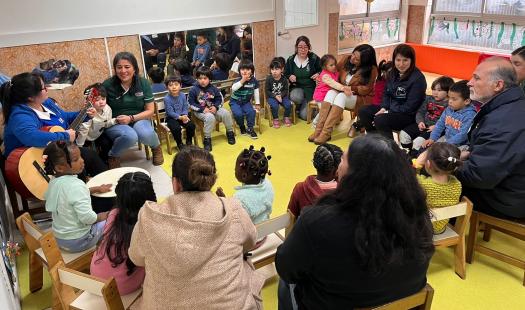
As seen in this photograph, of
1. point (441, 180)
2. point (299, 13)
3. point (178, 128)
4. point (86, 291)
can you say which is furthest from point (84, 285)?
point (299, 13)

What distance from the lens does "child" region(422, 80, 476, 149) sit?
3303 mm

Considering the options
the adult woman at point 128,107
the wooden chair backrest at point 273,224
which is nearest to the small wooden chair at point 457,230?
the wooden chair backrest at point 273,224

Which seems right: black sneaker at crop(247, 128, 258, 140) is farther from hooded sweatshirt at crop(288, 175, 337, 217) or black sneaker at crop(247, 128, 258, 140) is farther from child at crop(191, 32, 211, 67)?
hooded sweatshirt at crop(288, 175, 337, 217)

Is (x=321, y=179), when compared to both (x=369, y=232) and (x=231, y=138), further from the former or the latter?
(x=231, y=138)

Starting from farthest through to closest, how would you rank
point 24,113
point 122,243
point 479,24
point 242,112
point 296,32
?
point 479,24 < point 296,32 < point 242,112 < point 24,113 < point 122,243

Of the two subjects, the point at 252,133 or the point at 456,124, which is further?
the point at 252,133

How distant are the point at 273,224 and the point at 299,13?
439 cm

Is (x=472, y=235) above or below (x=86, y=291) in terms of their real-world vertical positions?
below

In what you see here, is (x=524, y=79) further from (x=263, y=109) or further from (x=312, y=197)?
(x=263, y=109)

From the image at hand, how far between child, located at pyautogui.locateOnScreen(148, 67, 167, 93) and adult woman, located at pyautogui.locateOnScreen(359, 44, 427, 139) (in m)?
2.43

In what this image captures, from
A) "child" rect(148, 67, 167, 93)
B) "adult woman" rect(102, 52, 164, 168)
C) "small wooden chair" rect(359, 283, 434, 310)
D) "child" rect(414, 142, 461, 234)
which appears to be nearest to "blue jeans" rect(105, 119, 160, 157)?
"adult woman" rect(102, 52, 164, 168)

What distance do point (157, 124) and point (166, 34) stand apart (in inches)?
43.1

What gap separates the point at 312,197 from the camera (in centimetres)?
235

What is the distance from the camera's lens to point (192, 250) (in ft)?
4.89
